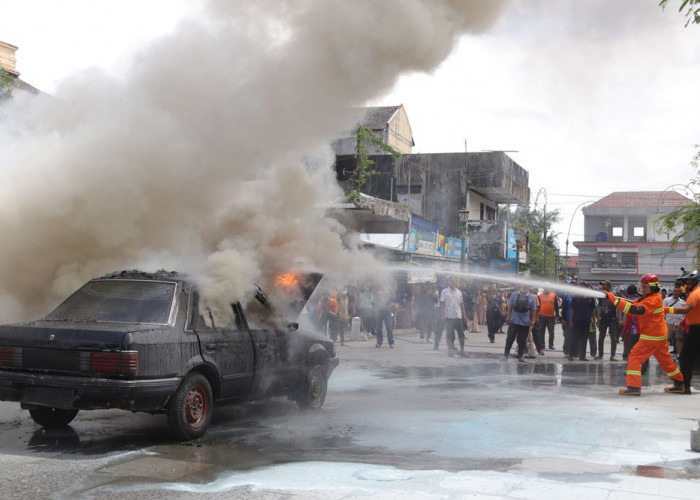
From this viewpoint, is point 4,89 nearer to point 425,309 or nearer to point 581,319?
point 425,309

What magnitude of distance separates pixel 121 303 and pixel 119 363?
1.11 meters

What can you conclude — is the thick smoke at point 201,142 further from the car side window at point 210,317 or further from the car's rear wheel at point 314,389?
the car's rear wheel at point 314,389

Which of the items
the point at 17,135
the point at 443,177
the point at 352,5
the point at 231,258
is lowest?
the point at 231,258

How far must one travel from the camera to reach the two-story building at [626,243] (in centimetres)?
5941

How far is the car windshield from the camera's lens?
675cm

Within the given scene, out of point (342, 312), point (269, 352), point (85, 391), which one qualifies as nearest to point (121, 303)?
point (85, 391)

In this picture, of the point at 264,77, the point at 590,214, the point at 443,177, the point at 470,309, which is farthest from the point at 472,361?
the point at 590,214

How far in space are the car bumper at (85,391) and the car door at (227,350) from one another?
2.19 feet

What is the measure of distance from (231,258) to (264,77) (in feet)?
8.49

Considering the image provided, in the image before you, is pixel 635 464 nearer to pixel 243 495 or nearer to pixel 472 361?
Answer: pixel 243 495

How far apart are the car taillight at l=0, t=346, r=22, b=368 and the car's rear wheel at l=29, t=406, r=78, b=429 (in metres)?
0.70

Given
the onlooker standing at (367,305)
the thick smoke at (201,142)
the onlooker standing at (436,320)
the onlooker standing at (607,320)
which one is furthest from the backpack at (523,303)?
the thick smoke at (201,142)

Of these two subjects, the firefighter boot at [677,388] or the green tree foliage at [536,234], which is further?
the green tree foliage at [536,234]

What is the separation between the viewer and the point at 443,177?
1690 inches
